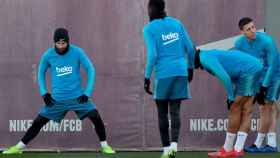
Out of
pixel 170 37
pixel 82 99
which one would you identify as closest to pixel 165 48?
pixel 170 37

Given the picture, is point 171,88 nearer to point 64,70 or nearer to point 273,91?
point 64,70

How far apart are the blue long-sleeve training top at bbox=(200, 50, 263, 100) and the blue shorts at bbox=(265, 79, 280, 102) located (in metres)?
0.93

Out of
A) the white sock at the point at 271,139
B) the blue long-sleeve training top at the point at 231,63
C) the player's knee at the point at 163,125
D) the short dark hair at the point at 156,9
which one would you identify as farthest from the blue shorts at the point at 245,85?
the white sock at the point at 271,139

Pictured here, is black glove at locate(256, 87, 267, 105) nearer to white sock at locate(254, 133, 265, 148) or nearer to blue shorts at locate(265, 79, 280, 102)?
blue shorts at locate(265, 79, 280, 102)

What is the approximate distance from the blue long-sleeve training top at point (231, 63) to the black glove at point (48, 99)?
1989 mm

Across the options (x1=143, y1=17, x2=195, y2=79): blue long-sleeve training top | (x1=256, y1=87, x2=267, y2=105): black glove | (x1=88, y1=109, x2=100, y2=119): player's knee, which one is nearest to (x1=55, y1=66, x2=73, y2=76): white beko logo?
(x1=88, y1=109, x2=100, y2=119): player's knee

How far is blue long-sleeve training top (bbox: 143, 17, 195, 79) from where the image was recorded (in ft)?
24.4

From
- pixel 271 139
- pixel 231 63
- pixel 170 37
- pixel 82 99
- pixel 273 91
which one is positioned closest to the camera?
pixel 170 37

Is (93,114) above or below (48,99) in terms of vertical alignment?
below

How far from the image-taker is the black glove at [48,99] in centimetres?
859

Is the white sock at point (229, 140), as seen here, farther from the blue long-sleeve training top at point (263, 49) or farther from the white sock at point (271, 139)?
the white sock at point (271, 139)

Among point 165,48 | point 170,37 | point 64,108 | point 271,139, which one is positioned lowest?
point 271,139

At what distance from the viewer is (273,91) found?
9.02 meters

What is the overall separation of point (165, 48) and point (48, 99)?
5.95 ft
